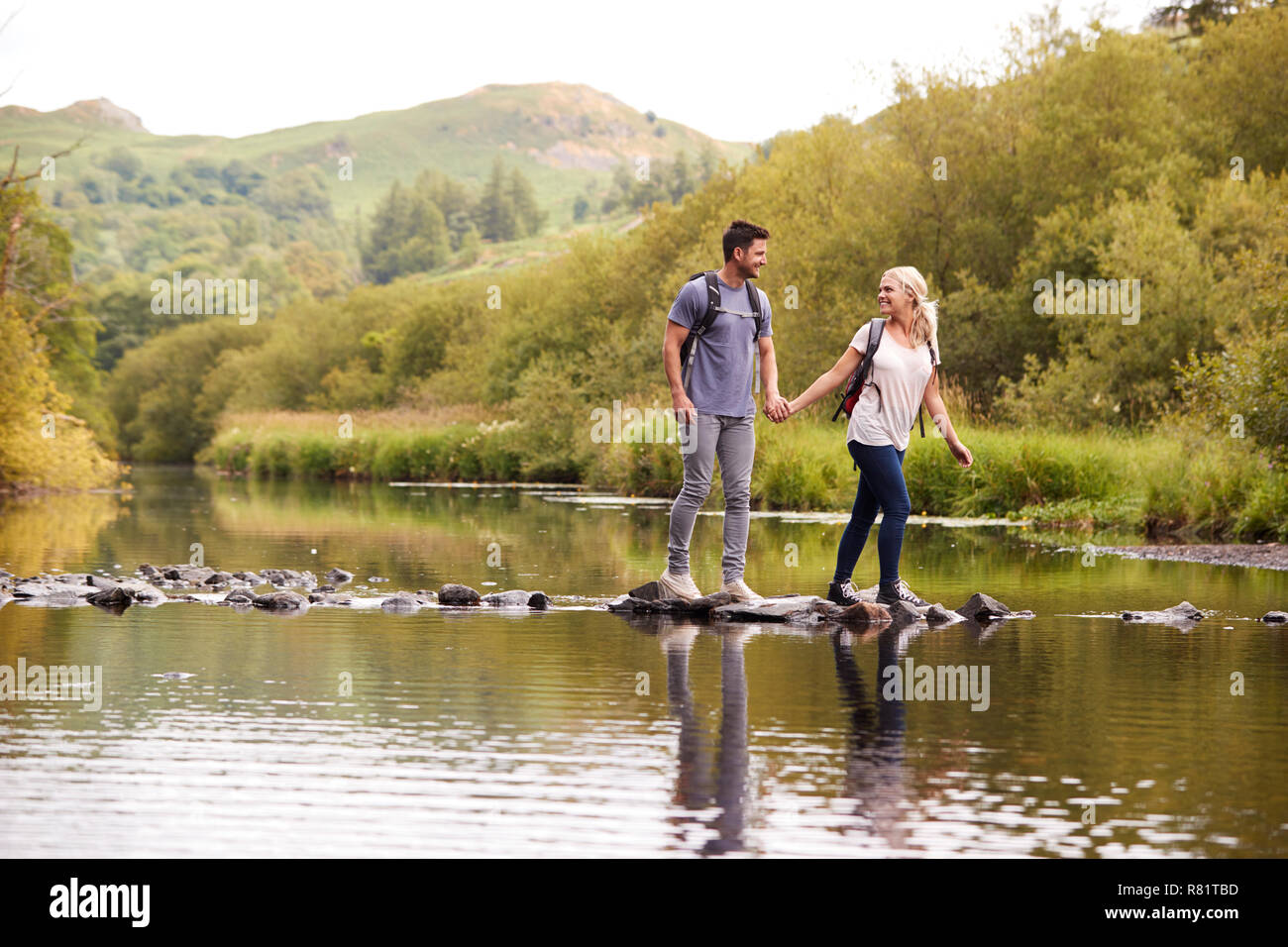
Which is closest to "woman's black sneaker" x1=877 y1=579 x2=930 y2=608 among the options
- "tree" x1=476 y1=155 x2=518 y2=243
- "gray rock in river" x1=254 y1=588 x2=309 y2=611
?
"gray rock in river" x1=254 y1=588 x2=309 y2=611

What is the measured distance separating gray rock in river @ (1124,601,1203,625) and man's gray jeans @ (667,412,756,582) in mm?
2819

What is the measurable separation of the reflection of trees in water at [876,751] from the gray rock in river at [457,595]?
3581 mm

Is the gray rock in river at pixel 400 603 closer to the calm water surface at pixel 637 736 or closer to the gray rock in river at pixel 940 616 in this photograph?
the calm water surface at pixel 637 736

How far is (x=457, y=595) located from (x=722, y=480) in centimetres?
224

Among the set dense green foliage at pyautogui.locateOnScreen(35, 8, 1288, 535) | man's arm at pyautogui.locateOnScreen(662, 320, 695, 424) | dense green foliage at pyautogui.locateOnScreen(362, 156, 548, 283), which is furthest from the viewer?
dense green foliage at pyautogui.locateOnScreen(362, 156, 548, 283)

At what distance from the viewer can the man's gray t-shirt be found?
10.5m

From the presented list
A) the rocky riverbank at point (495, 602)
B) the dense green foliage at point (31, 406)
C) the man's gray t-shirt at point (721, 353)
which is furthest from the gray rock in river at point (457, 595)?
the dense green foliage at point (31, 406)

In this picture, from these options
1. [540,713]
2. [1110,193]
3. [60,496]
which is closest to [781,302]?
[1110,193]

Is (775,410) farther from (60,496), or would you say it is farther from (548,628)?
(60,496)

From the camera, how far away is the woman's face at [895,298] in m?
10.2

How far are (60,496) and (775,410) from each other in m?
27.4

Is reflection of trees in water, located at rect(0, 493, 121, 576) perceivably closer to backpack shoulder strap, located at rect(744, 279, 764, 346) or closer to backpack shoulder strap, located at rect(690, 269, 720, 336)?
backpack shoulder strap, located at rect(690, 269, 720, 336)

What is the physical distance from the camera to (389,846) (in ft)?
14.4

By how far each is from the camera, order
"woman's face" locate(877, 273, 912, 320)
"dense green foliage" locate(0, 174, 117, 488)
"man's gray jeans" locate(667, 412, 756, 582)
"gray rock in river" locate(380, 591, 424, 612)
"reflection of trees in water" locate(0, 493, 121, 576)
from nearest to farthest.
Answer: "woman's face" locate(877, 273, 912, 320) → "man's gray jeans" locate(667, 412, 756, 582) → "gray rock in river" locate(380, 591, 424, 612) → "reflection of trees in water" locate(0, 493, 121, 576) → "dense green foliage" locate(0, 174, 117, 488)
